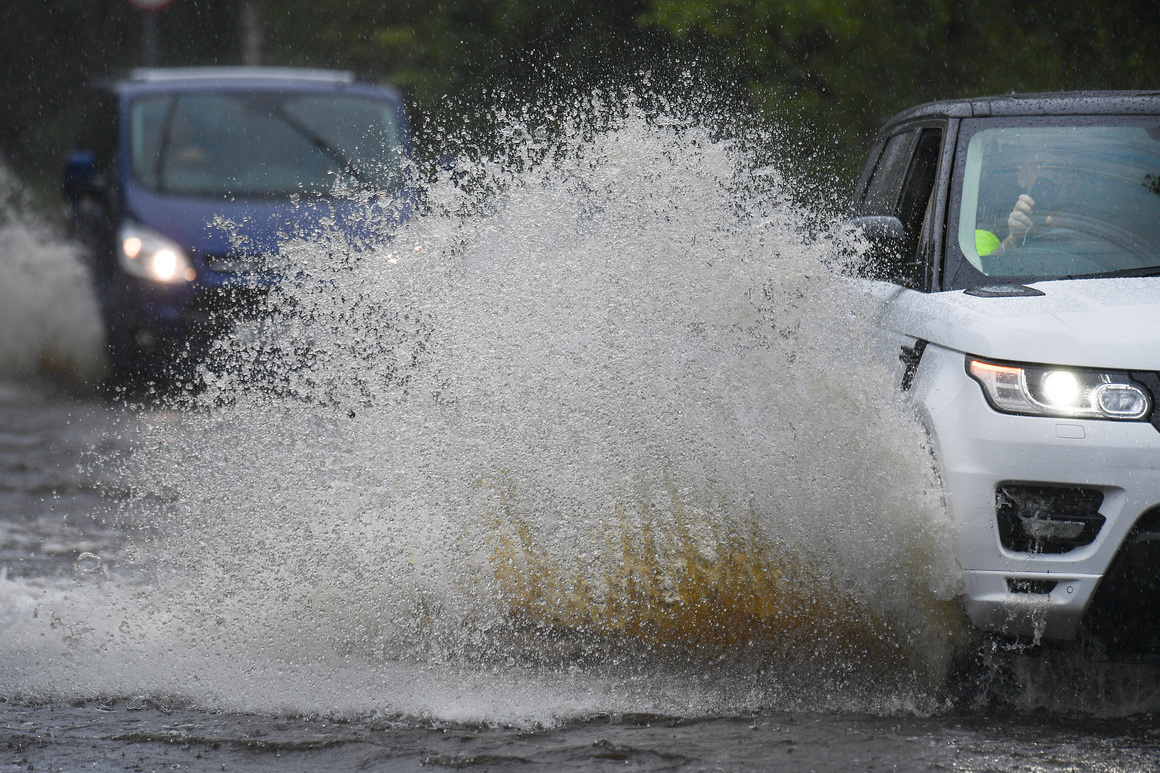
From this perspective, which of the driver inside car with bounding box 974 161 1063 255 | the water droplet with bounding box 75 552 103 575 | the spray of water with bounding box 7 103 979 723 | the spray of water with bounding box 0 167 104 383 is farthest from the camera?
the spray of water with bounding box 0 167 104 383

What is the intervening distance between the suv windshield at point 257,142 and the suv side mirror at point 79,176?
494mm

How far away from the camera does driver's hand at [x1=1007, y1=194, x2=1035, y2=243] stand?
14.2ft

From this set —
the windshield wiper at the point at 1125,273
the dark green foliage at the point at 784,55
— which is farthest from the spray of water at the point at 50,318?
the windshield wiper at the point at 1125,273

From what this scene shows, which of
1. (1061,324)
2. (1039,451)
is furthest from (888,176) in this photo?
(1039,451)

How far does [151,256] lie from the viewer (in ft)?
31.6

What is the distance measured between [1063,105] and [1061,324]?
4.06 ft

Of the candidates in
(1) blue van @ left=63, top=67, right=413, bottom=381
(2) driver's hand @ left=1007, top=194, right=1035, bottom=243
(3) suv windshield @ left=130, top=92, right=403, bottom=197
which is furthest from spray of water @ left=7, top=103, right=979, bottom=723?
A: (3) suv windshield @ left=130, top=92, right=403, bottom=197

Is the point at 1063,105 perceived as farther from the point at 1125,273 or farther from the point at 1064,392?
the point at 1064,392

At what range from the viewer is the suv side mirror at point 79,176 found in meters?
10.4

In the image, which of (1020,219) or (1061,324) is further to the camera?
(1020,219)

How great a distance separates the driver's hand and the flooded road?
1.69 ft

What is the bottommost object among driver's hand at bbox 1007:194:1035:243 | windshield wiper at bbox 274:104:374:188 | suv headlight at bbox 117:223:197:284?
driver's hand at bbox 1007:194:1035:243

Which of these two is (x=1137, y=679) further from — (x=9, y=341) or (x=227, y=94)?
(x=9, y=341)

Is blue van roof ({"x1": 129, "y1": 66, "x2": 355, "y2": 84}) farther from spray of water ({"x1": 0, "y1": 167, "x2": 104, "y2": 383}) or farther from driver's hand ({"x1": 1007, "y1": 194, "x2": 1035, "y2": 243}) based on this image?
driver's hand ({"x1": 1007, "y1": 194, "x2": 1035, "y2": 243})
